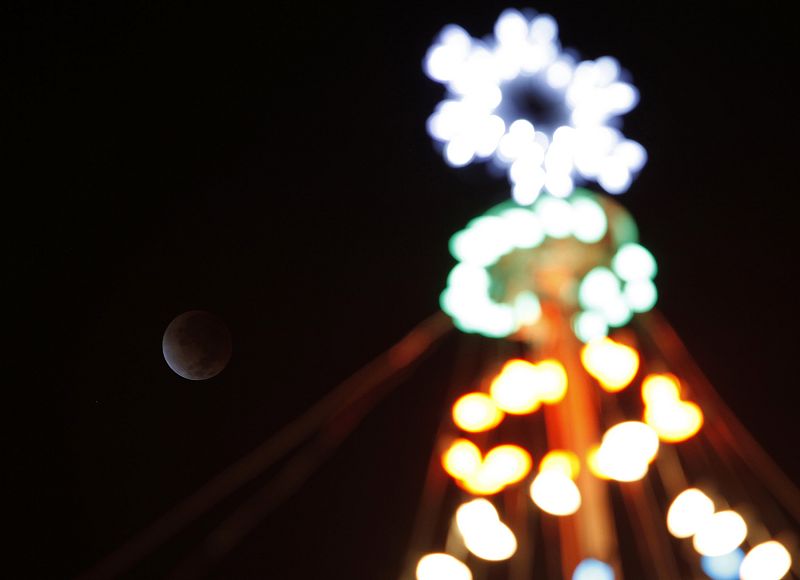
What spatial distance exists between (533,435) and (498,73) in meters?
2.24

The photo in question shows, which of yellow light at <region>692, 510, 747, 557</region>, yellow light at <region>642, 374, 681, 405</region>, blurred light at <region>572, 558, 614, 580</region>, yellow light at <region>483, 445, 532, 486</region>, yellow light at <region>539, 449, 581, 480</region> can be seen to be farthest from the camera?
yellow light at <region>483, 445, 532, 486</region>

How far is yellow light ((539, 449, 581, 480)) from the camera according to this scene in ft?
13.9

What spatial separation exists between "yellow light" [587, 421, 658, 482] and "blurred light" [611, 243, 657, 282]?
2.29 ft

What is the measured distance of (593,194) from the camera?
436 centimetres

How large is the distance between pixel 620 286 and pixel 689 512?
1.11m

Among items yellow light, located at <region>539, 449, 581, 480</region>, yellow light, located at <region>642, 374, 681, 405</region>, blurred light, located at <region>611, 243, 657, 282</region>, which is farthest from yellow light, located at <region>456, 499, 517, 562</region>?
blurred light, located at <region>611, 243, 657, 282</region>

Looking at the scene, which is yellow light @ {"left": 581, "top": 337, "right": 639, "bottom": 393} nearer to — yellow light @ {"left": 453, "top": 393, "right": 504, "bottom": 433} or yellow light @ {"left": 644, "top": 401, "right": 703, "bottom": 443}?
yellow light @ {"left": 644, "top": 401, "right": 703, "bottom": 443}

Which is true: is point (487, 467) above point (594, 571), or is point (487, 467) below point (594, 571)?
above

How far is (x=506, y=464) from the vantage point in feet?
15.7

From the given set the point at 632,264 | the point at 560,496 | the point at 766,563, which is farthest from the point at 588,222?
the point at 766,563

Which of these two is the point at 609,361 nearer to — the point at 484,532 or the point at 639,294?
the point at 639,294

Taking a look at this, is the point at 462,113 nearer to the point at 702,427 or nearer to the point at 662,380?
the point at 662,380

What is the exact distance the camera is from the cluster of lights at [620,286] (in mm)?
4211

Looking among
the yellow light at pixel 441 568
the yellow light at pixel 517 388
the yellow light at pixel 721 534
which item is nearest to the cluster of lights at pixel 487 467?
the yellow light at pixel 517 388
